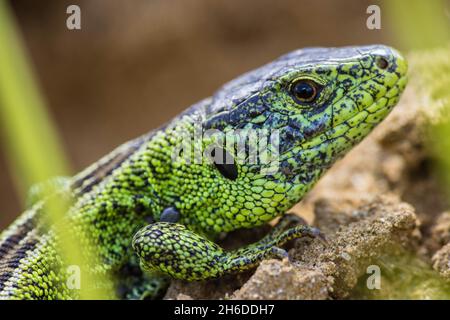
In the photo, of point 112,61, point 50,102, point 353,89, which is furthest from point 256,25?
point 353,89

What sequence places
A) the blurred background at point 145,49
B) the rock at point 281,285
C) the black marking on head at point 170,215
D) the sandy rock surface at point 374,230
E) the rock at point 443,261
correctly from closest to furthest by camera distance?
1. the rock at point 281,285
2. the sandy rock surface at point 374,230
3. the rock at point 443,261
4. the black marking on head at point 170,215
5. the blurred background at point 145,49

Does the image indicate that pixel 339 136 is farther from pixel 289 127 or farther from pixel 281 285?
pixel 281 285

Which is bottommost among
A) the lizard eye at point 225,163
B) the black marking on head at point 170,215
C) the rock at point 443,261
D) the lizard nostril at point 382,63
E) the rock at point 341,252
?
the rock at point 443,261

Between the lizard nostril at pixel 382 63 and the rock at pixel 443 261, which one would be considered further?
the lizard nostril at pixel 382 63

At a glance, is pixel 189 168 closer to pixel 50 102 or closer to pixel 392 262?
pixel 392 262

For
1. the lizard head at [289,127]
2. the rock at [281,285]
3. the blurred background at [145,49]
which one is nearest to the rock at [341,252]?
the rock at [281,285]

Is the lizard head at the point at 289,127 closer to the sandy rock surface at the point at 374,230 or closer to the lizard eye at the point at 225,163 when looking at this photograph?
the lizard eye at the point at 225,163

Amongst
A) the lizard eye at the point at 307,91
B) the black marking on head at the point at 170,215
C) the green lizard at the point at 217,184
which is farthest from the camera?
the black marking on head at the point at 170,215
